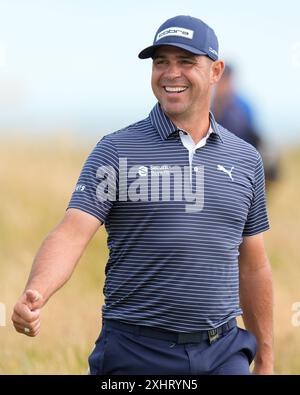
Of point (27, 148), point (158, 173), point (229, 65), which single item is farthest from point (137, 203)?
point (27, 148)

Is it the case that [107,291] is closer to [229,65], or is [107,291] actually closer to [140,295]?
[140,295]

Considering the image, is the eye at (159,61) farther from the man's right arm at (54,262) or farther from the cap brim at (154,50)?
the man's right arm at (54,262)

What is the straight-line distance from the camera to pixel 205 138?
5.76 metres

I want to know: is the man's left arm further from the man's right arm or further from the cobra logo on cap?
the cobra logo on cap

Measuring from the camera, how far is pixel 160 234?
5.49 metres

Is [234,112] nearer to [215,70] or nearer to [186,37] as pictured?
[215,70]

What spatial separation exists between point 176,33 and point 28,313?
1.61 meters

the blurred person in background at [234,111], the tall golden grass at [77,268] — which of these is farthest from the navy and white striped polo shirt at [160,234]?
the blurred person in background at [234,111]

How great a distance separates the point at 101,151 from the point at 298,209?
13292mm

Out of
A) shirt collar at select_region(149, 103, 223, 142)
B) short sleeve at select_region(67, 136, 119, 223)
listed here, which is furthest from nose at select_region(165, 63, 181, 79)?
short sleeve at select_region(67, 136, 119, 223)
